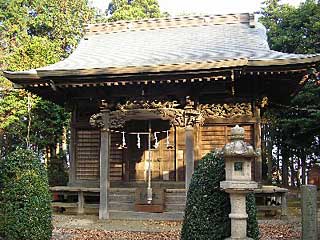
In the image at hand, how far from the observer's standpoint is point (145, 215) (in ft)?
36.2

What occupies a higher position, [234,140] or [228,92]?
[228,92]

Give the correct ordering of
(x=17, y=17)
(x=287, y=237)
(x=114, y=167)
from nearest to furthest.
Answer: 1. (x=287, y=237)
2. (x=114, y=167)
3. (x=17, y=17)

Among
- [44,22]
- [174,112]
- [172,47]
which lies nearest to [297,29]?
[172,47]

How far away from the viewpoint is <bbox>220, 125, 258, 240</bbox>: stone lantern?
17.1 ft

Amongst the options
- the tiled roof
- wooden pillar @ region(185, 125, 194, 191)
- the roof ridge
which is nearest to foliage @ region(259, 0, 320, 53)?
the roof ridge

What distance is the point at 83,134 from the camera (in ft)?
42.8

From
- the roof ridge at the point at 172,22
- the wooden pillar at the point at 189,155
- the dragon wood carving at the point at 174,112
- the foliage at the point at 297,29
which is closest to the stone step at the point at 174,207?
the wooden pillar at the point at 189,155

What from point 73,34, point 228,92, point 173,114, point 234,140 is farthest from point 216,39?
point 73,34

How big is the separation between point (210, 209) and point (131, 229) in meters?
4.64

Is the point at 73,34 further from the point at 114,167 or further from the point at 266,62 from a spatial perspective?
the point at 266,62

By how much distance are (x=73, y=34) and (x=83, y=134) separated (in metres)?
18.3

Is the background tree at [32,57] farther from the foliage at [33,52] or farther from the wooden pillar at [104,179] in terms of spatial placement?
the wooden pillar at [104,179]

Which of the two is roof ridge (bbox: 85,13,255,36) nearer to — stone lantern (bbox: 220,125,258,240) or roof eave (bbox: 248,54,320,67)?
roof eave (bbox: 248,54,320,67)

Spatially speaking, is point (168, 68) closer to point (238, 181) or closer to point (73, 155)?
point (73, 155)
